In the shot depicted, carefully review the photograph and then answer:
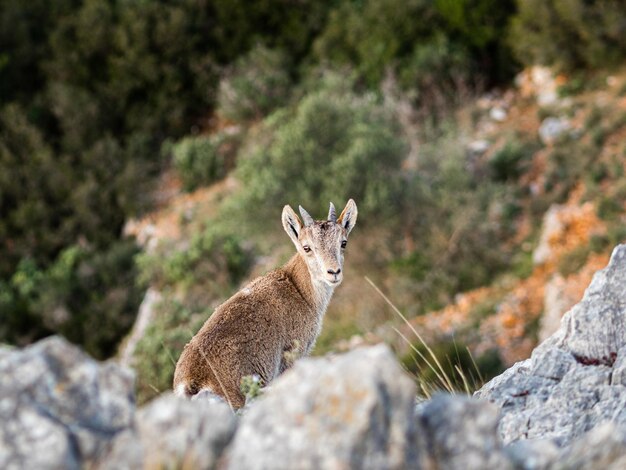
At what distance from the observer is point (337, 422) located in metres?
→ 3.71

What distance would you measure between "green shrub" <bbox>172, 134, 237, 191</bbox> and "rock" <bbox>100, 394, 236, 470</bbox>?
3130 cm

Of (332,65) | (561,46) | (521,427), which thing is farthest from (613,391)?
(332,65)

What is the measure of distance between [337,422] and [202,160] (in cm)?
3182

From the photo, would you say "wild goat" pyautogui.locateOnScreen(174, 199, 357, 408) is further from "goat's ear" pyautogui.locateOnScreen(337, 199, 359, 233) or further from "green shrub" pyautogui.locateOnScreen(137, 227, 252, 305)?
"green shrub" pyautogui.locateOnScreen(137, 227, 252, 305)

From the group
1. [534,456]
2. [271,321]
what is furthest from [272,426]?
[271,321]

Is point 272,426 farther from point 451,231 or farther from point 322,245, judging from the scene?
point 451,231

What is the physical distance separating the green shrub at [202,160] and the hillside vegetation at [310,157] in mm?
74

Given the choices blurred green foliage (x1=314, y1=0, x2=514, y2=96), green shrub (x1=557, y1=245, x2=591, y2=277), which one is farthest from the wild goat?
blurred green foliage (x1=314, y1=0, x2=514, y2=96)

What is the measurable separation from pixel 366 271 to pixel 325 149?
4051 millimetres

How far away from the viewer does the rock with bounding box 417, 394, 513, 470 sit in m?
3.89

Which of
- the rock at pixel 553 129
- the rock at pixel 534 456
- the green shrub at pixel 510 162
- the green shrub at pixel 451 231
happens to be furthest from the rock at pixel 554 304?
the rock at pixel 534 456

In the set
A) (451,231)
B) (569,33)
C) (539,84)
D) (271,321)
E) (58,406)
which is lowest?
(539,84)

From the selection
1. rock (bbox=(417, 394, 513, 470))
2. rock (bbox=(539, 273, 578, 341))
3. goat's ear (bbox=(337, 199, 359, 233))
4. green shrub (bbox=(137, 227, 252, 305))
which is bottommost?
rock (bbox=(539, 273, 578, 341))

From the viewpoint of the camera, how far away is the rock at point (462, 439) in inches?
153
